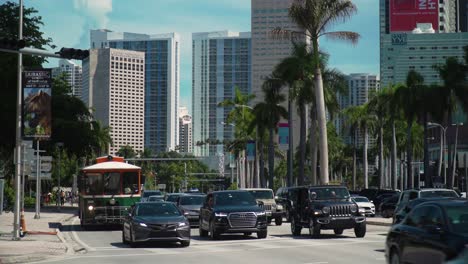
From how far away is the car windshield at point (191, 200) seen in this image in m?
38.6

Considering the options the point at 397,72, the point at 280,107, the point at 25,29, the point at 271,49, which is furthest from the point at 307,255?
the point at 397,72

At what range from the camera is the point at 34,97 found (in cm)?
2752

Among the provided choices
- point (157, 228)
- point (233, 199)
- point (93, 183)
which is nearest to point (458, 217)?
point (157, 228)

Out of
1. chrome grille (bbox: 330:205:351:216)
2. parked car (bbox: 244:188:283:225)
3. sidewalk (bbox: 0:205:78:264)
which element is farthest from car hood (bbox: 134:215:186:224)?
parked car (bbox: 244:188:283:225)

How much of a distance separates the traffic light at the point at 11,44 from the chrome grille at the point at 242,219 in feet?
29.8

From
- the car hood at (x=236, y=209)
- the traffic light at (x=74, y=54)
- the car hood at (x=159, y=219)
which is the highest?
the traffic light at (x=74, y=54)

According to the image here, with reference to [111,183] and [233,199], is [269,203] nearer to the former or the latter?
[111,183]

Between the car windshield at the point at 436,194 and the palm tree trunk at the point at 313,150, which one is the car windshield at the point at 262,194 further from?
the palm tree trunk at the point at 313,150

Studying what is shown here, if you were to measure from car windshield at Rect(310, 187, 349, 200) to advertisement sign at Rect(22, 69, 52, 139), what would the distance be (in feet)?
33.9

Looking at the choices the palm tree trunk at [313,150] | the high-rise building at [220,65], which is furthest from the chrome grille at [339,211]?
the high-rise building at [220,65]

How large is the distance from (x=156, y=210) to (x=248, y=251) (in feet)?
14.2

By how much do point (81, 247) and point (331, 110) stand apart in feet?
128

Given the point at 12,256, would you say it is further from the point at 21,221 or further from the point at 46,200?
the point at 46,200

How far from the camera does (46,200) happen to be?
8500 cm
